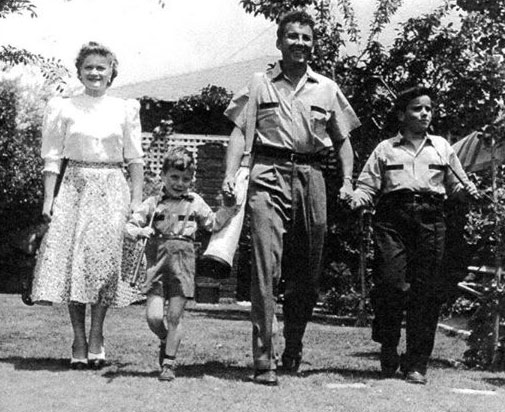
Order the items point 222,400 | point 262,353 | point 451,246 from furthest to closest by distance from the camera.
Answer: point 451,246 → point 262,353 → point 222,400

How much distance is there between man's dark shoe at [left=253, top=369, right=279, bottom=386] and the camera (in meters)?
5.18

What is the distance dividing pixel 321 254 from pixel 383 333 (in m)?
0.62

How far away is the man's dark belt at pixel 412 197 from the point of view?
18.7ft

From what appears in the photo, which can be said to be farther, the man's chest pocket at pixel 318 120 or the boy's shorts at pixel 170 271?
the man's chest pocket at pixel 318 120

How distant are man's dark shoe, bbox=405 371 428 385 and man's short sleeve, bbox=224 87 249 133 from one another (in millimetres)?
1780

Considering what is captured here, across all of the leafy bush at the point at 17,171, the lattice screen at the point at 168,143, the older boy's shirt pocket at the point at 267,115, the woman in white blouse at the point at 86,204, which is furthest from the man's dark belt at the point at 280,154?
the leafy bush at the point at 17,171

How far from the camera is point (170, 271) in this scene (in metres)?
5.42

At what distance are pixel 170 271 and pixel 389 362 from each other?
4.82 feet

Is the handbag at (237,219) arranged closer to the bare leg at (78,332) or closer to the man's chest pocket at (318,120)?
the man's chest pocket at (318,120)

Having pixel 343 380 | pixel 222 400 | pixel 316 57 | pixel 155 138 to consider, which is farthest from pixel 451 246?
pixel 155 138

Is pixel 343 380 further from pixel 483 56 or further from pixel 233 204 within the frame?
pixel 483 56

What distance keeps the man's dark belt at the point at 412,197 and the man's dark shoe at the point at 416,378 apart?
40.4 inches

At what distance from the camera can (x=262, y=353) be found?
5250mm

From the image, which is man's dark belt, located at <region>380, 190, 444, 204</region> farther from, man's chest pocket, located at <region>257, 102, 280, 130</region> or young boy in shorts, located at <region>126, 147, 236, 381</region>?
young boy in shorts, located at <region>126, 147, 236, 381</region>
